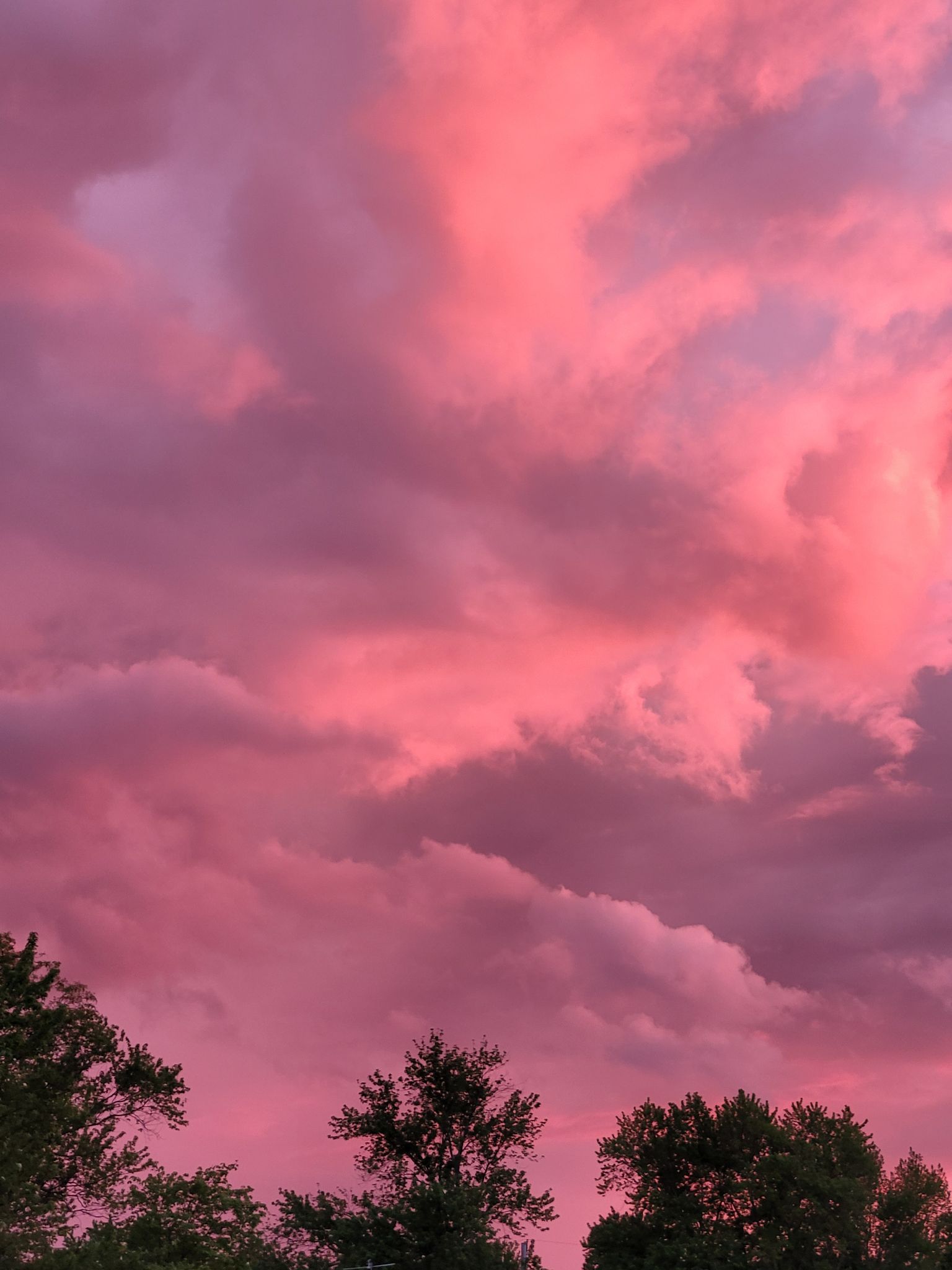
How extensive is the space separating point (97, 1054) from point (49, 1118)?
500 inches

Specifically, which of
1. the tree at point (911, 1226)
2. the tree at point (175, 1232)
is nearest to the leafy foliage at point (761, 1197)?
the tree at point (911, 1226)

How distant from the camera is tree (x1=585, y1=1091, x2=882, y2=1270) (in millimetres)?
86438

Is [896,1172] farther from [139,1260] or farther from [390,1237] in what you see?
[139,1260]

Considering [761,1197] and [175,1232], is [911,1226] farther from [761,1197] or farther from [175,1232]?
[175,1232]

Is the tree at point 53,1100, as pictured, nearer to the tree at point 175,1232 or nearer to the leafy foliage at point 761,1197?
the tree at point 175,1232

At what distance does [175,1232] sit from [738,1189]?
4610cm

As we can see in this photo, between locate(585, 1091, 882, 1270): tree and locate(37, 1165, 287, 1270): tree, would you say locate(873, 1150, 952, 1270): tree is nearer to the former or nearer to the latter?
locate(585, 1091, 882, 1270): tree

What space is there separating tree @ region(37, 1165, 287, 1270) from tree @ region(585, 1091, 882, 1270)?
114 ft

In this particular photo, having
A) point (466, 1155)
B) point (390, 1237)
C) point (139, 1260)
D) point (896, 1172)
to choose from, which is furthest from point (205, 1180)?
point (896, 1172)

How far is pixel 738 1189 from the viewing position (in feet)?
300

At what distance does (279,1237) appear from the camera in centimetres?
9556

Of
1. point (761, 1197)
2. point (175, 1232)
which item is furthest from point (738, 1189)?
point (175, 1232)

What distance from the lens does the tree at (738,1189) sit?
86.4 meters

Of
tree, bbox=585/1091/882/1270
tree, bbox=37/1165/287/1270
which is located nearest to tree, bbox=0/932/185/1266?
tree, bbox=37/1165/287/1270
